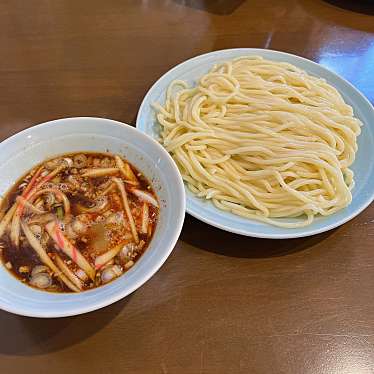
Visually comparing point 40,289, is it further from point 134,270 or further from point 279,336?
point 279,336

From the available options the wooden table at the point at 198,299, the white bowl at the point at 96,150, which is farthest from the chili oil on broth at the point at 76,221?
the wooden table at the point at 198,299

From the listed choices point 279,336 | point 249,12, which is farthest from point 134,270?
point 249,12

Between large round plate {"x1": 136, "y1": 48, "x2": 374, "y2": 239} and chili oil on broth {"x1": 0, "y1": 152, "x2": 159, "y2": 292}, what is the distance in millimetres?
206

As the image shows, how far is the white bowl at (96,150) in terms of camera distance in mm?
970

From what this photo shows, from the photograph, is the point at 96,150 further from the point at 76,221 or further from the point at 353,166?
the point at 353,166

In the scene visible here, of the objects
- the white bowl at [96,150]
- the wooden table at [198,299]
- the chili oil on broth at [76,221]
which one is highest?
the white bowl at [96,150]

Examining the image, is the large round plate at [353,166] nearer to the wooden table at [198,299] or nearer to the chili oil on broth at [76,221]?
the wooden table at [198,299]

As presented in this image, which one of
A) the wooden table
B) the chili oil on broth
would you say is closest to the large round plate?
the wooden table

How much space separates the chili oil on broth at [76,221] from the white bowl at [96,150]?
0.03 m

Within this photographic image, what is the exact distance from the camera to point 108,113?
1752 mm

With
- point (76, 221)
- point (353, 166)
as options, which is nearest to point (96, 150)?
point (76, 221)

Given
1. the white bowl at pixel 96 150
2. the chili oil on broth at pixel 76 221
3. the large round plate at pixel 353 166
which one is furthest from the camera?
the large round plate at pixel 353 166

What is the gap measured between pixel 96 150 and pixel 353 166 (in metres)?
0.93

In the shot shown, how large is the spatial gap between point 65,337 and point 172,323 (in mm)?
300
